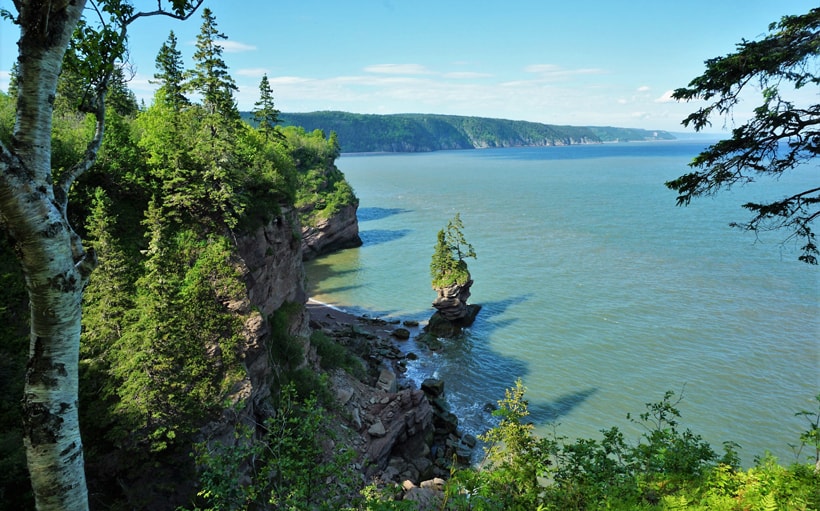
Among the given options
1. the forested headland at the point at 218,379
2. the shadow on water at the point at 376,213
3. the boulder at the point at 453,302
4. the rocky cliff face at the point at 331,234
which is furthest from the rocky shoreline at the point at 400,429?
the shadow on water at the point at 376,213

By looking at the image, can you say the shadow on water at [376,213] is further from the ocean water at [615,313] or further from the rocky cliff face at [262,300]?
the rocky cliff face at [262,300]

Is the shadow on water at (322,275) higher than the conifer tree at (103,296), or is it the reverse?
the conifer tree at (103,296)

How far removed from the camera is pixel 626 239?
72375 mm

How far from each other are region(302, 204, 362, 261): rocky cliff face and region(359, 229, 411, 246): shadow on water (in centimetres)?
246

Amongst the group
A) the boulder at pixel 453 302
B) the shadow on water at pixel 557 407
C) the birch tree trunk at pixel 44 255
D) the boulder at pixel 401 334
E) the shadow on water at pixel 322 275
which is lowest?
the shadow on water at pixel 557 407

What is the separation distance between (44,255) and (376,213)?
9892cm

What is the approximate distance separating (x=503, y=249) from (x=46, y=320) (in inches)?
2622

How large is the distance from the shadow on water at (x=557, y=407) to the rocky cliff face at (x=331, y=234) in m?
46.2

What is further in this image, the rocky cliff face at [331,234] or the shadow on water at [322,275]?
the rocky cliff face at [331,234]

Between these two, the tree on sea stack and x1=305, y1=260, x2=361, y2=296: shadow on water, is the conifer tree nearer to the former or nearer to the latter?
the tree on sea stack

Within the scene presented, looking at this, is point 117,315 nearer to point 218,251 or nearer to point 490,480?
point 218,251

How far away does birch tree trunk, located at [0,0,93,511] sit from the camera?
16.2ft

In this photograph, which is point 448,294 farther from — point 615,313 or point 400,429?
point 400,429

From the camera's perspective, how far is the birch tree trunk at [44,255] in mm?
4934
